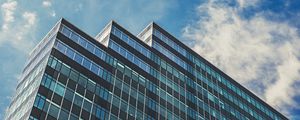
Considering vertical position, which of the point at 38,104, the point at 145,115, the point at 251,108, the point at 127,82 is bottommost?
the point at 38,104

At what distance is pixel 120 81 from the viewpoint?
73250 mm

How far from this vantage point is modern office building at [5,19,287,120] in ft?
206

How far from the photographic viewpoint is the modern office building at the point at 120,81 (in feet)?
206

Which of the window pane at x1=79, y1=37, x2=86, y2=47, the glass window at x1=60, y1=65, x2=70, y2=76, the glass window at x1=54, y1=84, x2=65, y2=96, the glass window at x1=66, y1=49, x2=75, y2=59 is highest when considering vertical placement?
the window pane at x1=79, y1=37, x2=86, y2=47

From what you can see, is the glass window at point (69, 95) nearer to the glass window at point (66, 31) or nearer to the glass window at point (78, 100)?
the glass window at point (78, 100)

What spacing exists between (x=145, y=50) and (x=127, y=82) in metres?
12.3

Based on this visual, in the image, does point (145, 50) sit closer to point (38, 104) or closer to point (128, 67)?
point (128, 67)

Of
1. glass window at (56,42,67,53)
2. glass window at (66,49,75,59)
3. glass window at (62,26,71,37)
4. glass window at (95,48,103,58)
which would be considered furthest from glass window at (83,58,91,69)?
glass window at (62,26,71,37)

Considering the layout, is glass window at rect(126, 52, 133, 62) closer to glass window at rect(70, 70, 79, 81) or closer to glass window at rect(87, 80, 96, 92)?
glass window at rect(87, 80, 96, 92)

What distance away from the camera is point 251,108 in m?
101

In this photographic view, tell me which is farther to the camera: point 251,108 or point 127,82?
point 251,108

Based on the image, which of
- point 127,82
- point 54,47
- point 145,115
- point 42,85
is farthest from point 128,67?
point 42,85

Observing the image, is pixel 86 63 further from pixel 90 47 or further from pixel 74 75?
pixel 74 75

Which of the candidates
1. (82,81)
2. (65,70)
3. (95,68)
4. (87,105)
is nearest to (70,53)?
(65,70)
